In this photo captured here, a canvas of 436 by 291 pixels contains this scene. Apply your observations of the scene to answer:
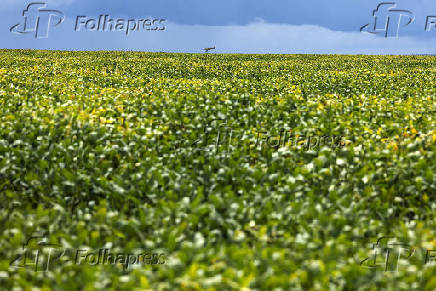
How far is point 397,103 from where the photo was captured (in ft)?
36.1

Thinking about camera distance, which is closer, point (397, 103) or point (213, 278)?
point (213, 278)

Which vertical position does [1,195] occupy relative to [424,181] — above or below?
below

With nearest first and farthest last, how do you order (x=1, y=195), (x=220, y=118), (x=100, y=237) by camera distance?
(x=100, y=237), (x=1, y=195), (x=220, y=118)

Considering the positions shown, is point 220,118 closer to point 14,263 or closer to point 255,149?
point 255,149

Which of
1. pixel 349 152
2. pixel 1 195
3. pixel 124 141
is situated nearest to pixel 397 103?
pixel 349 152

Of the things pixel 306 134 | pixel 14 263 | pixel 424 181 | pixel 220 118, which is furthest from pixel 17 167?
pixel 424 181

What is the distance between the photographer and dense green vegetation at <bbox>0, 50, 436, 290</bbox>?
394 cm

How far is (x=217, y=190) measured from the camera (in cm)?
629

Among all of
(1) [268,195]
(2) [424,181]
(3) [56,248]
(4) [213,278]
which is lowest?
(3) [56,248]

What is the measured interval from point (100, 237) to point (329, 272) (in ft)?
9.42

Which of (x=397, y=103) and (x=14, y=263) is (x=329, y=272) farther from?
(x=397, y=103)

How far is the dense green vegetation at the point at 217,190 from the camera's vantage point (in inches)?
155

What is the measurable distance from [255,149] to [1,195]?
4689 mm

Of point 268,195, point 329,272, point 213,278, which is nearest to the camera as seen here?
point 213,278
